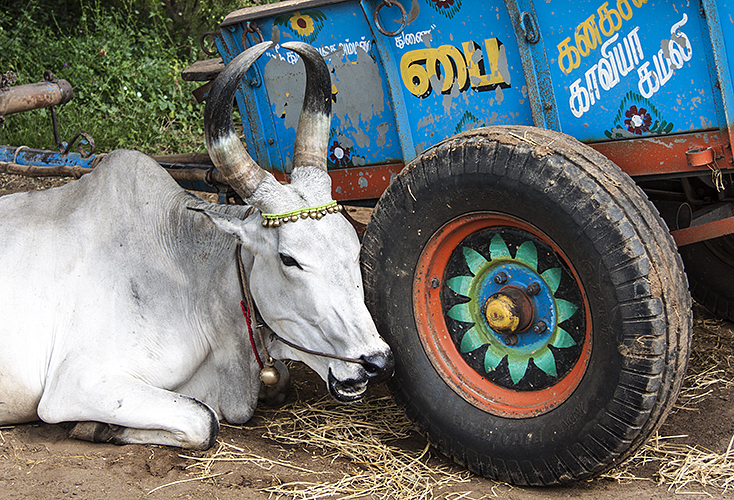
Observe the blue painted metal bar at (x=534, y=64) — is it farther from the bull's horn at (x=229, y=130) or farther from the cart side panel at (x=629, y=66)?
the bull's horn at (x=229, y=130)

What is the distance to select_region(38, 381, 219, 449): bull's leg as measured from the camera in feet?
9.71

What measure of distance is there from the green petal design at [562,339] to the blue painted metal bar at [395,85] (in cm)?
100

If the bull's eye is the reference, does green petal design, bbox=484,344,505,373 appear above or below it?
below

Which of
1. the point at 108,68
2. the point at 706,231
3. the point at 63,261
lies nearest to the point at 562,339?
the point at 706,231

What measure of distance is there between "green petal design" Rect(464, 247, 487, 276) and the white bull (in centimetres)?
44

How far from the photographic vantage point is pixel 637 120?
2572 mm

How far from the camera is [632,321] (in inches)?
90.0

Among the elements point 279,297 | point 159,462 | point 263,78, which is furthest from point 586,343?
point 263,78

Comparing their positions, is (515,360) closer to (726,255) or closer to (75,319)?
(726,255)

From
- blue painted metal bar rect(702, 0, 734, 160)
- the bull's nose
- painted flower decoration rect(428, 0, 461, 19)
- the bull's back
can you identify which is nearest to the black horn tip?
painted flower decoration rect(428, 0, 461, 19)

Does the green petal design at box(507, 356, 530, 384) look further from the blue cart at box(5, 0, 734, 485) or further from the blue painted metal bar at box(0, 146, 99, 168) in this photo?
the blue painted metal bar at box(0, 146, 99, 168)

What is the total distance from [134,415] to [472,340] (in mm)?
1407

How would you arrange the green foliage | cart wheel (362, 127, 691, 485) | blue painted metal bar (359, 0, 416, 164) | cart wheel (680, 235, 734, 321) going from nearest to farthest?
1. cart wheel (362, 127, 691, 485)
2. blue painted metal bar (359, 0, 416, 164)
3. cart wheel (680, 235, 734, 321)
4. the green foliage

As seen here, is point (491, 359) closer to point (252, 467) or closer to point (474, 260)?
point (474, 260)
